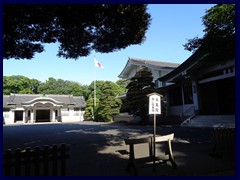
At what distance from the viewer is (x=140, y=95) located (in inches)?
704

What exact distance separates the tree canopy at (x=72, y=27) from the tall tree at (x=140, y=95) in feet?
35.6

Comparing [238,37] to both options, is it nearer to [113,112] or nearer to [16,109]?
[113,112]

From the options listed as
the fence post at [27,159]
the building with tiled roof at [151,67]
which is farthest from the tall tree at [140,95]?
the fence post at [27,159]

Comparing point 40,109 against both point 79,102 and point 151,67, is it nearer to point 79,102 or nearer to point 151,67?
point 79,102

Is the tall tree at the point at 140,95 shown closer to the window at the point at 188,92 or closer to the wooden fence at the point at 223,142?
the window at the point at 188,92

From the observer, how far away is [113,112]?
27.4m

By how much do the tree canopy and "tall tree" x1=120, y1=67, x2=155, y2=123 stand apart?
10.8 metres

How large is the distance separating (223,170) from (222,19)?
5.21m

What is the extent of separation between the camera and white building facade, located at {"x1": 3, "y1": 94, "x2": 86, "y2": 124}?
102ft

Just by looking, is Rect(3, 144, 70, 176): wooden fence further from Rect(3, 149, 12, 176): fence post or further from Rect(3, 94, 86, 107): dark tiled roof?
Rect(3, 94, 86, 107): dark tiled roof

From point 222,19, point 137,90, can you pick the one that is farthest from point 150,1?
point 137,90

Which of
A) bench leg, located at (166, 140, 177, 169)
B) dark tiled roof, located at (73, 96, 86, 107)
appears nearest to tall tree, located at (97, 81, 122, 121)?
dark tiled roof, located at (73, 96, 86, 107)

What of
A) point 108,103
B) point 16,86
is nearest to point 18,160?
point 108,103

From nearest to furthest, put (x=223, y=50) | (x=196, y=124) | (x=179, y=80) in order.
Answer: (x=223, y=50) → (x=196, y=124) → (x=179, y=80)
